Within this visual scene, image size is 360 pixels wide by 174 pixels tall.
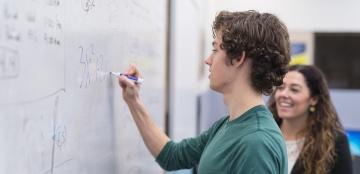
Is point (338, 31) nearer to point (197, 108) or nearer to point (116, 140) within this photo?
point (197, 108)

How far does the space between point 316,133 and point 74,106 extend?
51.3 inches

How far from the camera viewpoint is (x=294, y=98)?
205 cm

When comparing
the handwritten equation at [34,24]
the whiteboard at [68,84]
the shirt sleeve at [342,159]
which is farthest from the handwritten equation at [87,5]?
the shirt sleeve at [342,159]

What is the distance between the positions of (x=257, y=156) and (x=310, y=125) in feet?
3.50

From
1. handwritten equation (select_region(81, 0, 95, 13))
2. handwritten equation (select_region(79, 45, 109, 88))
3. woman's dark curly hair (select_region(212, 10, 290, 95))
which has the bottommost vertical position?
handwritten equation (select_region(79, 45, 109, 88))

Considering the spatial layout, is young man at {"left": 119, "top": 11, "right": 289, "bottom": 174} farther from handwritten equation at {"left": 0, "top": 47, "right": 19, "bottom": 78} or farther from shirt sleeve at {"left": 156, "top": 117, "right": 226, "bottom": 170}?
handwritten equation at {"left": 0, "top": 47, "right": 19, "bottom": 78}

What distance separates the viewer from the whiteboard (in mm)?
734

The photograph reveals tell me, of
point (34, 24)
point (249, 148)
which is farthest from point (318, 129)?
point (34, 24)

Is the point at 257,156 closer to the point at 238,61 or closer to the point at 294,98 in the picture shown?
the point at 238,61

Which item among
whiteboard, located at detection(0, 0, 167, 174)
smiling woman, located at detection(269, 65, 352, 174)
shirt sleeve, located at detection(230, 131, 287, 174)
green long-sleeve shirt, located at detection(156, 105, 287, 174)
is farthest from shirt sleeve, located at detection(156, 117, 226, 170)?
smiling woman, located at detection(269, 65, 352, 174)

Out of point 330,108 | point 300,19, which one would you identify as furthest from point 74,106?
point 300,19

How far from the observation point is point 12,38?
723 millimetres

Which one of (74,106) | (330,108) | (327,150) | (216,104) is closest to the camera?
→ (74,106)

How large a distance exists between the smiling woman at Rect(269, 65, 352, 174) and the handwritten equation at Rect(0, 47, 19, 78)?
4.64ft
